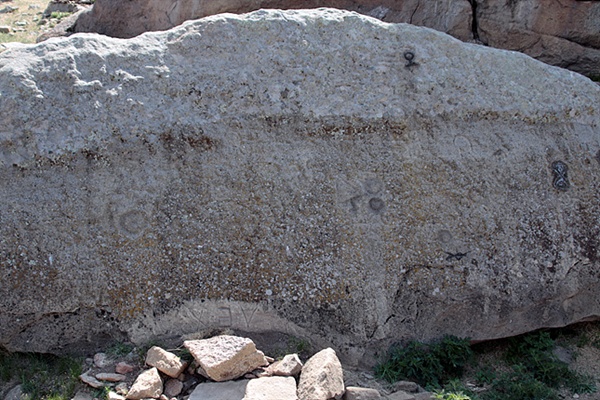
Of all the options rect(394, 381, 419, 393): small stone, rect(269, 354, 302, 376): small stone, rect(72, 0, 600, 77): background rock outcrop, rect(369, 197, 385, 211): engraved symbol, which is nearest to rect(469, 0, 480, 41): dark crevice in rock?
rect(72, 0, 600, 77): background rock outcrop

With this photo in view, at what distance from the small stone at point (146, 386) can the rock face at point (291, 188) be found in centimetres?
39

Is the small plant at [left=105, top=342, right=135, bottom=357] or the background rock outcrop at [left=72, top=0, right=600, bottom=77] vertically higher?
the background rock outcrop at [left=72, top=0, right=600, bottom=77]

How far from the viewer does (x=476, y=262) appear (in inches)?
169

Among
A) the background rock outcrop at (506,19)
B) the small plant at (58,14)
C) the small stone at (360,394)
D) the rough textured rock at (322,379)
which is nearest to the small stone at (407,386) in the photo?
the small stone at (360,394)

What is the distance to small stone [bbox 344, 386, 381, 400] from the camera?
3459 millimetres

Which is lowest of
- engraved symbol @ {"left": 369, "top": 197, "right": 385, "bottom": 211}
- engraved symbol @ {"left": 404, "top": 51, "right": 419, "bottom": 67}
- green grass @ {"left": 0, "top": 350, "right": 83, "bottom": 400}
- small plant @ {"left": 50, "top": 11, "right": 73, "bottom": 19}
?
green grass @ {"left": 0, "top": 350, "right": 83, "bottom": 400}

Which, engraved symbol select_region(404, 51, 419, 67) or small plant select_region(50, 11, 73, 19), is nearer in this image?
engraved symbol select_region(404, 51, 419, 67)

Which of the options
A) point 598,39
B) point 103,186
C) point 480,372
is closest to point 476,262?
point 480,372

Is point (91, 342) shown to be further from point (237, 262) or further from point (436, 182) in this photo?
point (436, 182)

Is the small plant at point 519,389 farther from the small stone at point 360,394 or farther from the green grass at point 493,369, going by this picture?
the small stone at point 360,394

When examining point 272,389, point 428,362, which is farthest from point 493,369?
point 272,389

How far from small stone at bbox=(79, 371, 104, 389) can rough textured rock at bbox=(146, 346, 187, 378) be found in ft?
0.90

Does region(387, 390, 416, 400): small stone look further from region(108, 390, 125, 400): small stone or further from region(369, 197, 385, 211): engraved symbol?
region(108, 390, 125, 400): small stone

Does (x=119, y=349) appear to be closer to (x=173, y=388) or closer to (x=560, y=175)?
(x=173, y=388)
